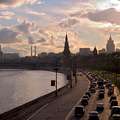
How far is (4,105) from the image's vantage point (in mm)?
92438

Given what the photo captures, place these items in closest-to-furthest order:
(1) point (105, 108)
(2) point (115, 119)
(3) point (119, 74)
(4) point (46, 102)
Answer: (2) point (115, 119)
(1) point (105, 108)
(4) point (46, 102)
(3) point (119, 74)

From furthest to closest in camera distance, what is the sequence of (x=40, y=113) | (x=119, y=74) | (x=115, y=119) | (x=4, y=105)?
1. (x=119, y=74)
2. (x=4, y=105)
3. (x=40, y=113)
4. (x=115, y=119)

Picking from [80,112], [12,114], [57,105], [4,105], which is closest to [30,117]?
[12,114]

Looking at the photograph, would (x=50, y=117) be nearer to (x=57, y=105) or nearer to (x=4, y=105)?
(x=57, y=105)

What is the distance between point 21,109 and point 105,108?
37.9 ft

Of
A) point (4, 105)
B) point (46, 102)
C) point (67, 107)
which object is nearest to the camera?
point (67, 107)

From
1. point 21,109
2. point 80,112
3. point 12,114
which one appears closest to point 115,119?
point 80,112

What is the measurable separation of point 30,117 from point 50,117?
7.78ft

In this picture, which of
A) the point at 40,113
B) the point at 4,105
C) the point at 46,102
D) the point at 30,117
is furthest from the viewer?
the point at 4,105

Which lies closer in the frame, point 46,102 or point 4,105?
point 46,102

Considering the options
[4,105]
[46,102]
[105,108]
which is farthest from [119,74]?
[105,108]

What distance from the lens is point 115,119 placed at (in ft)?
156

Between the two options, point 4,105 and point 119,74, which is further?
point 119,74

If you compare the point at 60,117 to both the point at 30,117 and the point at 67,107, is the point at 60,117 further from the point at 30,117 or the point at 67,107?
the point at 67,107
